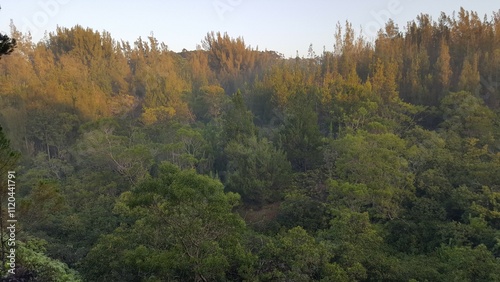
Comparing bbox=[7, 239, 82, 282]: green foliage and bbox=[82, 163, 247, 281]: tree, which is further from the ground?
bbox=[82, 163, 247, 281]: tree

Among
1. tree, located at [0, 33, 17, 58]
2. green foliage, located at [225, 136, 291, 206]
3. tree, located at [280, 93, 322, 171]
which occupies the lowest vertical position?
green foliage, located at [225, 136, 291, 206]

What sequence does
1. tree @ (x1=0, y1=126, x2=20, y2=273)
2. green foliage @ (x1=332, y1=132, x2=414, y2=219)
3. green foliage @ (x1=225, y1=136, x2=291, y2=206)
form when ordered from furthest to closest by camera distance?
green foliage @ (x1=225, y1=136, x2=291, y2=206), green foliage @ (x1=332, y1=132, x2=414, y2=219), tree @ (x1=0, y1=126, x2=20, y2=273)

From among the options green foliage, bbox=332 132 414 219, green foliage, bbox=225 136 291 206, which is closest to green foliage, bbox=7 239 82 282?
green foliage, bbox=332 132 414 219

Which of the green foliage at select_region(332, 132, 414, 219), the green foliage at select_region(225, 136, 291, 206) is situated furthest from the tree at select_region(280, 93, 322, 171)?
the green foliage at select_region(332, 132, 414, 219)

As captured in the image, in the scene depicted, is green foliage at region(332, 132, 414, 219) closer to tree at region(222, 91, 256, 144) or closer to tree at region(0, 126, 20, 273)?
tree at region(222, 91, 256, 144)

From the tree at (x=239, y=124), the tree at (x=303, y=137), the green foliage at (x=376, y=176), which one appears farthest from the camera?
the tree at (x=239, y=124)

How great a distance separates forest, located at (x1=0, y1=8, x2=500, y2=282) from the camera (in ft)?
26.2

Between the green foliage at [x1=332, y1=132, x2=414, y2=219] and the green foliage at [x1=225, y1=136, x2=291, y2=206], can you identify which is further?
the green foliage at [x1=225, y1=136, x2=291, y2=206]

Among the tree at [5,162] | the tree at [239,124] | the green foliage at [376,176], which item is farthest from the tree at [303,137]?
the tree at [5,162]

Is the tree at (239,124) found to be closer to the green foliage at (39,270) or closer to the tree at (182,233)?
the tree at (182,233)

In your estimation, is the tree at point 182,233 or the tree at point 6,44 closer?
the tree at point 6,44

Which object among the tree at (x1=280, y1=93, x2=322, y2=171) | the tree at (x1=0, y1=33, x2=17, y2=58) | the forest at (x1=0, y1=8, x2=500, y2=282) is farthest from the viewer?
the tree at (x1=280, y1=93, x2=322, y2=171)

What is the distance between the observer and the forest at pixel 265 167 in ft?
26.2

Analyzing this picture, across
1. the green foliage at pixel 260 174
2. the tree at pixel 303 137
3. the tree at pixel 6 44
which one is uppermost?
the tree at pixel 6 44
